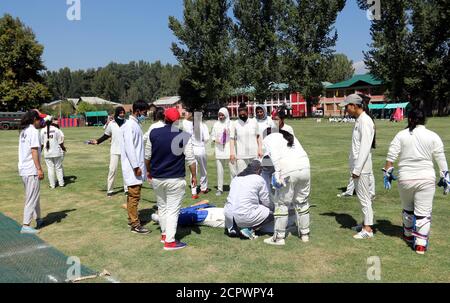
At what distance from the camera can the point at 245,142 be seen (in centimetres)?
925

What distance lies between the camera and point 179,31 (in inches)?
2472

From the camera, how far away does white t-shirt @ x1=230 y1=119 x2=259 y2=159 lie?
923cm

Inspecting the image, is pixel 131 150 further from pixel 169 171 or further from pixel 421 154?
pixel 421 154

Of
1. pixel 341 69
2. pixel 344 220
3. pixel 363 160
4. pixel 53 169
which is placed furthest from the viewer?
pixel 341 69

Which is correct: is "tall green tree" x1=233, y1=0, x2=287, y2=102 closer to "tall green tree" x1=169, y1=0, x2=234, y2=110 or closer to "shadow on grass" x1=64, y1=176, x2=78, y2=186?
"tall green tree" x1=169, y1=0, x2=234, y2=110

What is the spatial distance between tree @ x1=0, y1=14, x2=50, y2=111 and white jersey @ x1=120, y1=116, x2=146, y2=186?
186 ft

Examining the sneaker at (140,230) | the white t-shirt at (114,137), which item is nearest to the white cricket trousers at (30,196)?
the sneaker at (140,230)

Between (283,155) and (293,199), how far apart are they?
727mm

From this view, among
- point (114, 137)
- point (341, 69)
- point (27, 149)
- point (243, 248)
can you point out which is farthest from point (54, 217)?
point (341, 69)

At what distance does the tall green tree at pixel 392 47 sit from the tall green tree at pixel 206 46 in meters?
19.7

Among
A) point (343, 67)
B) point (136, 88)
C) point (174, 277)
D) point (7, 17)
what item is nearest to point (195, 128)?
point (174, 277)

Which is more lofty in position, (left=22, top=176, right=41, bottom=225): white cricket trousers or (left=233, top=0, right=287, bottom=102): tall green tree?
(left=233, top=0, right=287, bottom=102): tall green tree

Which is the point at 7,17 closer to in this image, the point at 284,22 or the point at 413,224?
the point at 284,22

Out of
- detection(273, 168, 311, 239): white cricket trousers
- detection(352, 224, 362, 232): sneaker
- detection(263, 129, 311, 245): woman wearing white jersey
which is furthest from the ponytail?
detection(352, 224, 362, 232): sneaker
